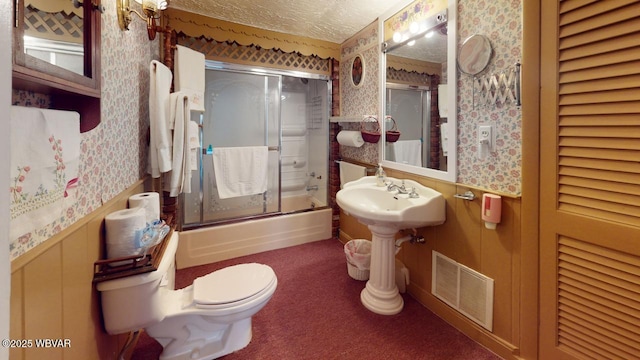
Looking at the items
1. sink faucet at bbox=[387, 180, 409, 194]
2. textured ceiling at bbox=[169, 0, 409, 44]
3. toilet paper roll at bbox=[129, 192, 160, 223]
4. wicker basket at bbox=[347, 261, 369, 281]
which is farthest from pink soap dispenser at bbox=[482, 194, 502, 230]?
toilet paper roll at bbox=[129, 192, 160, 223]

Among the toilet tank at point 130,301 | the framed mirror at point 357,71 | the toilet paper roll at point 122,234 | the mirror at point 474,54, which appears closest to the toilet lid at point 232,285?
the toilet tank at point 130,301

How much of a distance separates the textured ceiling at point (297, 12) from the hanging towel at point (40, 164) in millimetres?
1891

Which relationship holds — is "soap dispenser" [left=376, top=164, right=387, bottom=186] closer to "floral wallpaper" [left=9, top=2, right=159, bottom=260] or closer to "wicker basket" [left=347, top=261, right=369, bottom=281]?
"wicker basket" [left=347, top=261, right=369, bottom=281]

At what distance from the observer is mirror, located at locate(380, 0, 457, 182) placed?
1.85m

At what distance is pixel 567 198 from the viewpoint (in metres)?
1.29

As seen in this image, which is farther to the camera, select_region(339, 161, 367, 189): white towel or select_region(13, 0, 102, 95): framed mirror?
select_region(339, 161, 367, 189): white towel

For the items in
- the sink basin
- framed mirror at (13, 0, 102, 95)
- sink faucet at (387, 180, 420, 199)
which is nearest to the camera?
framed mirror at (13, 0, 102, 95)

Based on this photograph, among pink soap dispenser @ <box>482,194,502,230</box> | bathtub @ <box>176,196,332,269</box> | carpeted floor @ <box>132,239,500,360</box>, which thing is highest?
pink soap dispenser @ <box>482,194,502,230</box>

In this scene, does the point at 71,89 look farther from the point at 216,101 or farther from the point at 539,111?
the point at 216,101

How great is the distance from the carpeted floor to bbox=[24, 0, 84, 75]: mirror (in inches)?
60.1

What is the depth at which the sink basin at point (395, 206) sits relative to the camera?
1.75 meters

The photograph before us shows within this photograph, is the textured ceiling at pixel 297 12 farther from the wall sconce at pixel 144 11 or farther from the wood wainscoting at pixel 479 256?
the wood wainscoting at pixel 479 256

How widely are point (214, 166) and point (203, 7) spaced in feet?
4.51

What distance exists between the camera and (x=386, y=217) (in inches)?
67.9
